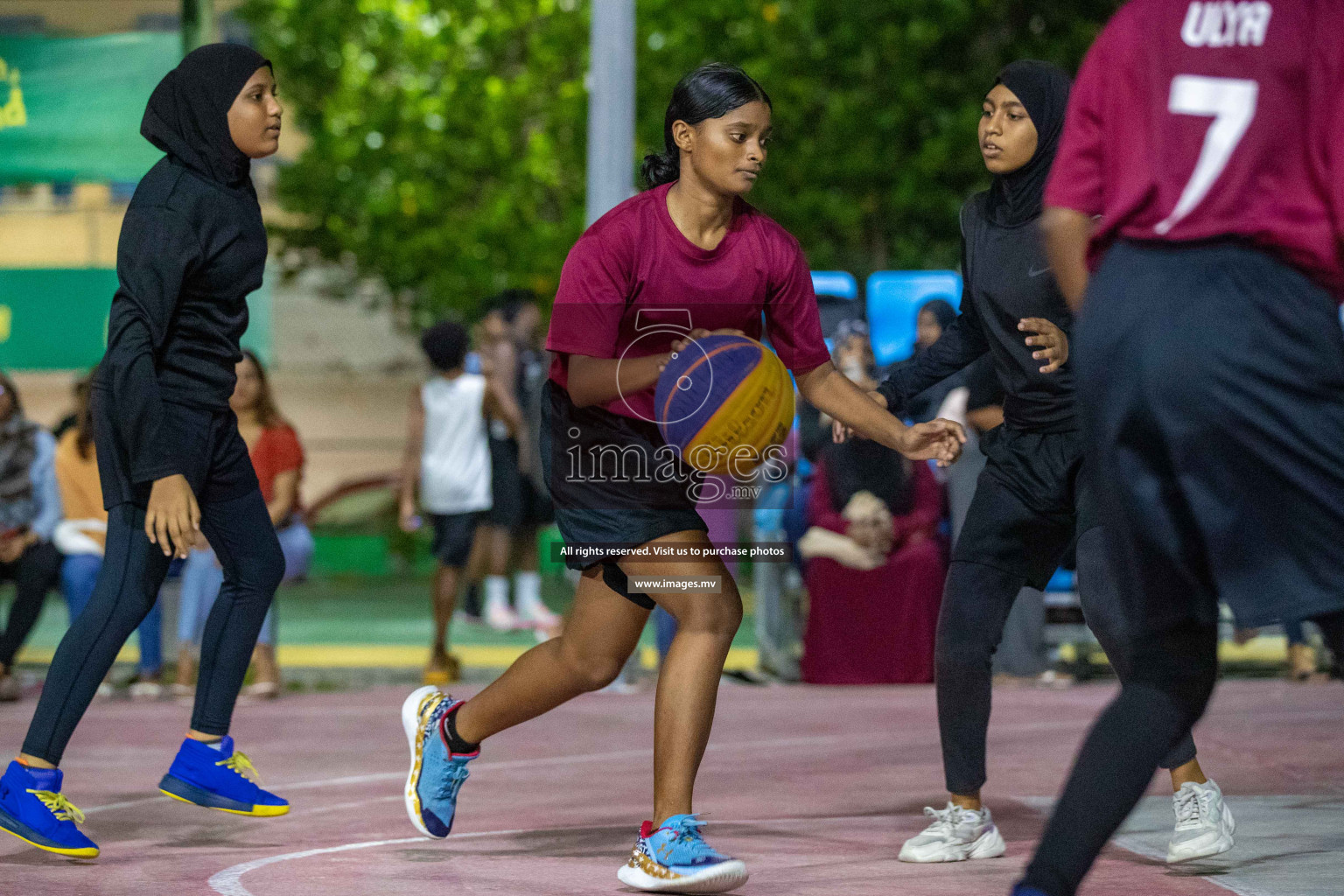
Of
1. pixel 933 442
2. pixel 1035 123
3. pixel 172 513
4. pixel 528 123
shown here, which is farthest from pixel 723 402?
pixel 528 123

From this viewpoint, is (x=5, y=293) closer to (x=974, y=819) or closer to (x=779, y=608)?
(x=779, y=608)

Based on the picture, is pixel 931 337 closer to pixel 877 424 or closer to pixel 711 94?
pixel 877 424

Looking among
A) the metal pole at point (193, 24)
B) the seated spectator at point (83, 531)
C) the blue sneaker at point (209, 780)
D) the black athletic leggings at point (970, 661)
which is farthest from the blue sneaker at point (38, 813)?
the metal pole at point (193, 24)

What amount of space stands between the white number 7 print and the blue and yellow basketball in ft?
4.82

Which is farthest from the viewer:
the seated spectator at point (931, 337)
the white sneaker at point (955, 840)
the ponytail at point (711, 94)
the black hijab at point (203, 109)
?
the seated spectator at point (931, 337)

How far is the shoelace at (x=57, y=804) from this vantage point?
4797mm

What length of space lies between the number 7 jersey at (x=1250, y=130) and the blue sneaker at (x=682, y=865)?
78.0 inches

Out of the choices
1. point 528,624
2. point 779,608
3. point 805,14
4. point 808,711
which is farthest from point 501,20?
point 808,711

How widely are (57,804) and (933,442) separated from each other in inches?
103

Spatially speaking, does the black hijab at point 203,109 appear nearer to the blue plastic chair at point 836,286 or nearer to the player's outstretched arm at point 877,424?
the player's outstretched arm at point 877,424

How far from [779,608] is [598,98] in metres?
3.18

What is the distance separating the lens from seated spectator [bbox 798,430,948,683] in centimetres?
953

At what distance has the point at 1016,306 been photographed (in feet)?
16.0

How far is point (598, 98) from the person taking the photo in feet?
32.4
